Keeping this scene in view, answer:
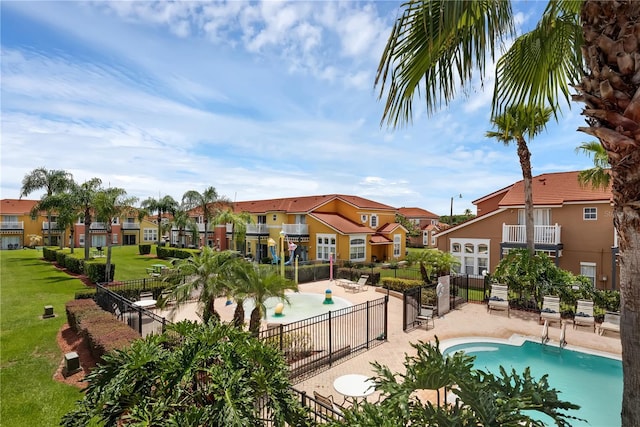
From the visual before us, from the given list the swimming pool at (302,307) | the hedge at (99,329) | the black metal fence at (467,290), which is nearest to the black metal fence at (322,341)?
the swimming pool at (302,307)

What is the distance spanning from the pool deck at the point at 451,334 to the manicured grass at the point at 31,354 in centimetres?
577

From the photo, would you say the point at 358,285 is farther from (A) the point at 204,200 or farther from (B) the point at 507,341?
(A) the point at 204,200

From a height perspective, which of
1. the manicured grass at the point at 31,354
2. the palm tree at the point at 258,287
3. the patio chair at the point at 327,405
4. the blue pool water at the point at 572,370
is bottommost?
the blue pool water at the point at 572,370

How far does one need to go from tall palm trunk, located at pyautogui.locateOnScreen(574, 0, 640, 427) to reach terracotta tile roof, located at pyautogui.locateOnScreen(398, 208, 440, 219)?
63.1m

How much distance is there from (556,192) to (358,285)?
1663 centimetres

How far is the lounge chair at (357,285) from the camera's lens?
23072 millimetres

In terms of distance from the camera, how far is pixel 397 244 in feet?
131

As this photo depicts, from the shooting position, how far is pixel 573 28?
12.8 feet

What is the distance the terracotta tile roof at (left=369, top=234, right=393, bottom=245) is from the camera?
36656mm

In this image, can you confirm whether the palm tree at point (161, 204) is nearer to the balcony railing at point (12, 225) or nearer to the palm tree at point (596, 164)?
the balcony railing at point (12, 225)

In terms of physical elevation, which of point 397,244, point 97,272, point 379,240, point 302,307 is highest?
point 379,240

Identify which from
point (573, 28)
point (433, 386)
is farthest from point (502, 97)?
point (433, 386)

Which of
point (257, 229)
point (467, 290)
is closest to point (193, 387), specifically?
point (467, 290)

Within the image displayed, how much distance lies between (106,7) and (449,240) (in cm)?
2737
